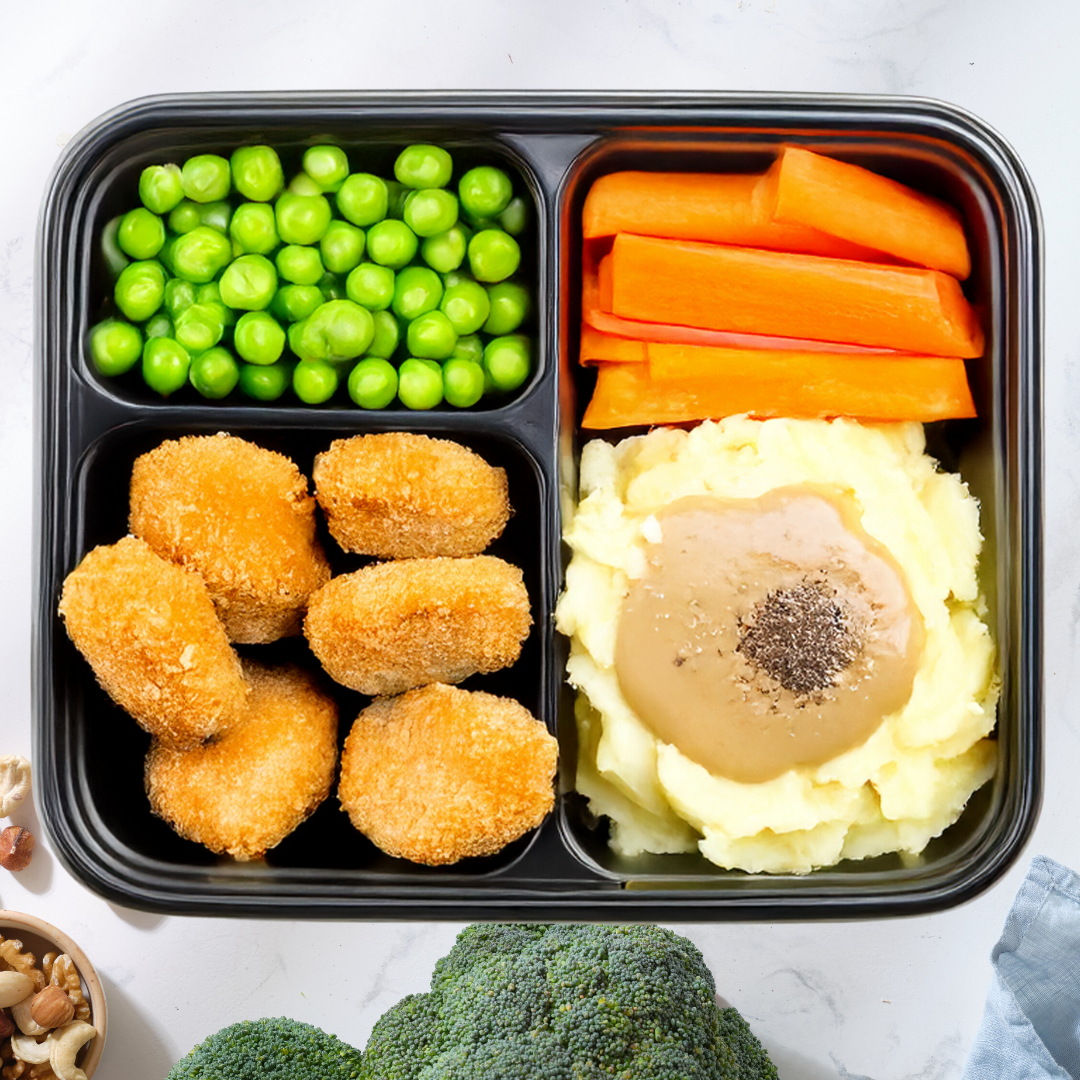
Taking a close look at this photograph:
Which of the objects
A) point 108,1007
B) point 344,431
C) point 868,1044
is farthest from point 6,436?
point 868,1044

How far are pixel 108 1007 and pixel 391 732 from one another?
58.7 inches

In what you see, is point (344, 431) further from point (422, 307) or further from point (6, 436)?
point (6, 436)

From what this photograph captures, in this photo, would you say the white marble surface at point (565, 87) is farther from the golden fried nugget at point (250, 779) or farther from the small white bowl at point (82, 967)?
the golden fried nugget at point (250, 779)

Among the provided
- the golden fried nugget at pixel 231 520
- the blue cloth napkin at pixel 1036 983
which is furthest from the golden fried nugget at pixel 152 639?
the blue cloth napkin at pixel 1036 983

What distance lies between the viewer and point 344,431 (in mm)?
2600

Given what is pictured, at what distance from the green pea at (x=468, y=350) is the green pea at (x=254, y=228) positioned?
520 mm

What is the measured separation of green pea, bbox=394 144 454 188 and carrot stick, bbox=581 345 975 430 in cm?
67

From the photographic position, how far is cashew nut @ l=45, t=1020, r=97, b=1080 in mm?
2896

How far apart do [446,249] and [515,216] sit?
0.65 feet

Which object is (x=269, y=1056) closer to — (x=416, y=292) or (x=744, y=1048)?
(x=744, y=1048)

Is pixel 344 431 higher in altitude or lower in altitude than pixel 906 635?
higher

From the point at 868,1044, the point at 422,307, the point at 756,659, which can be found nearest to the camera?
the point at 756,659

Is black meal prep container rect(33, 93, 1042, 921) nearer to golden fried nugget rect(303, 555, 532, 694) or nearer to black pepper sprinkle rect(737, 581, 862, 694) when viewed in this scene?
golden fried nugget rect(303, 555, 532, 694)

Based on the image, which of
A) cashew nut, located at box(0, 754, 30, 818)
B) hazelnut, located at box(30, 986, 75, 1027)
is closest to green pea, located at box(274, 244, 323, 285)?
cashew nut, located at box(0, 754, 30, 818)
